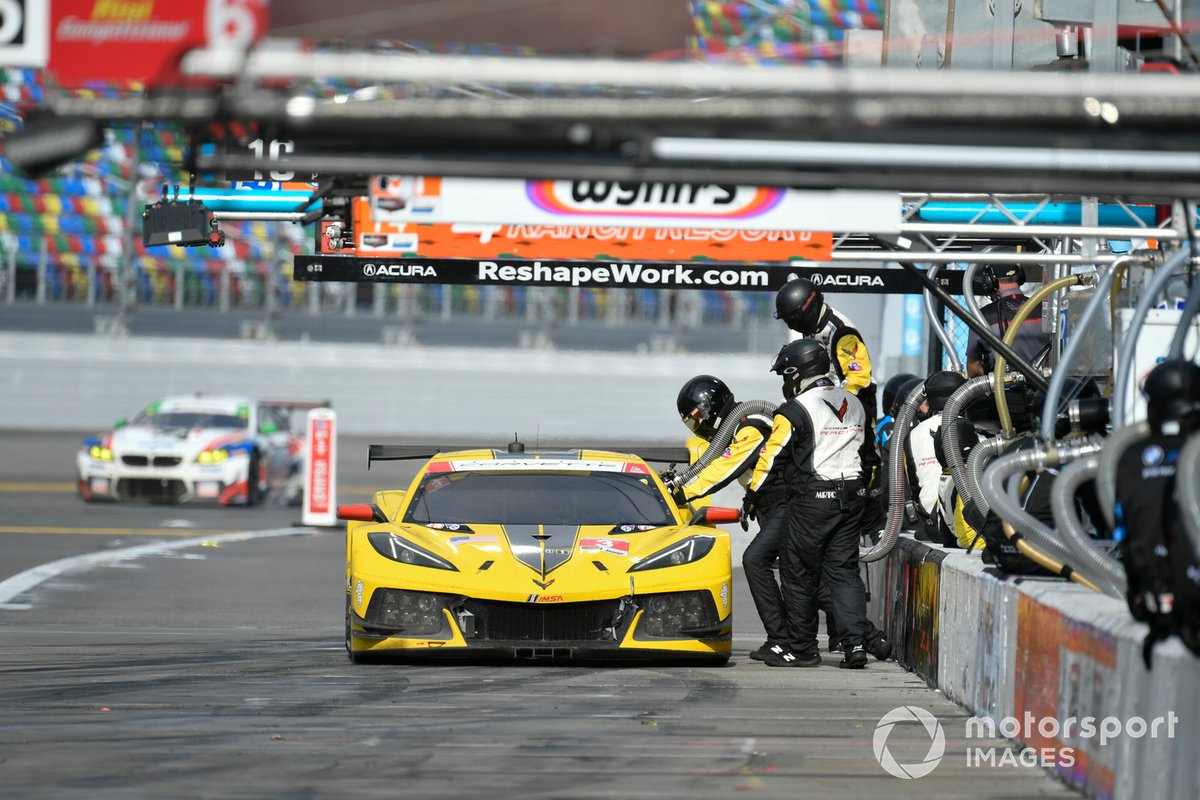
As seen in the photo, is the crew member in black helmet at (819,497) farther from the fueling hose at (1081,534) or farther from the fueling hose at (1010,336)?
the fueling hose at (1081,534)

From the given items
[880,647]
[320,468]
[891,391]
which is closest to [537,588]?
[880,647]

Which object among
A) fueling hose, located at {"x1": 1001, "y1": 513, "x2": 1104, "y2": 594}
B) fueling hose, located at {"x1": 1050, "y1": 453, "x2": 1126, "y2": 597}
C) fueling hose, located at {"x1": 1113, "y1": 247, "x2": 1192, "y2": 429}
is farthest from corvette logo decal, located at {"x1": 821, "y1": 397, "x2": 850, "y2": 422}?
fueling hose, located at {"x1": 1050, "y1": 453, "x2": 1126, "y2": 597}

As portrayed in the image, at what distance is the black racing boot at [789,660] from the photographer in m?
9.81

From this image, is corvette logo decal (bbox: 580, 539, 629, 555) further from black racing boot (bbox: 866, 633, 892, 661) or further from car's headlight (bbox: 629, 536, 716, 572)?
black racing boot (bbox: 866, 633, 892, 661)

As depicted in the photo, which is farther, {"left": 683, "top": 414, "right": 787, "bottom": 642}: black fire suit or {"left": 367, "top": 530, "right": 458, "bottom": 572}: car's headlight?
{"left": 683, "top": 414, "right": 787, "bottom": 642}: black fire suit

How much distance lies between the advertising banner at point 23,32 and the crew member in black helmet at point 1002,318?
17.9ft

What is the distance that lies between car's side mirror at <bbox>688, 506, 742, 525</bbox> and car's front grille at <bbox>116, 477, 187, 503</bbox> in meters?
13.1

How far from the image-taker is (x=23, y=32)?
6.39 meters

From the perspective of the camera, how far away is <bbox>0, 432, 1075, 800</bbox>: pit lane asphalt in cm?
593

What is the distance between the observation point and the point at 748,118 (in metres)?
5.55

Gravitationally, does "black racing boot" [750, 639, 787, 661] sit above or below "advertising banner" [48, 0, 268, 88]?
below

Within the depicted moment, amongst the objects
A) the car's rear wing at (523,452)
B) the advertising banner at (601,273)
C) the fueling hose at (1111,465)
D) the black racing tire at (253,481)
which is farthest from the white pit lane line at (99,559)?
the fueling hose at (1111,465)

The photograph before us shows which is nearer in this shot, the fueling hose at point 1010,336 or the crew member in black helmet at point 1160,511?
the crew member in black helmet at point 1160,511

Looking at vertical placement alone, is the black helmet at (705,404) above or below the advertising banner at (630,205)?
below
